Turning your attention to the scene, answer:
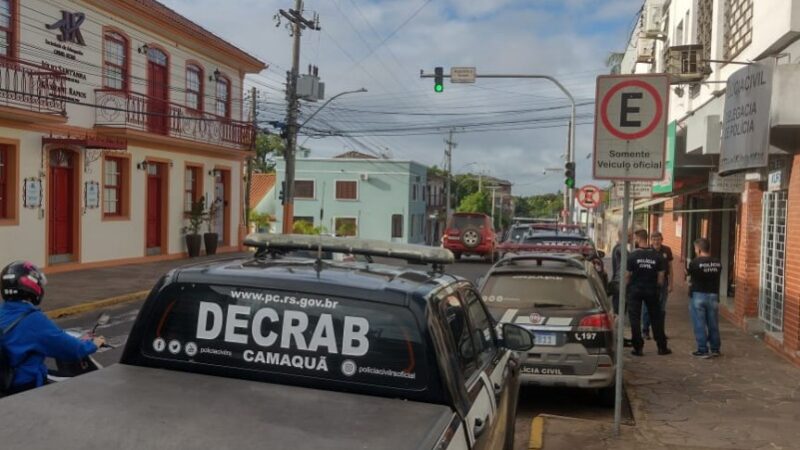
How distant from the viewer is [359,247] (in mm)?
3893

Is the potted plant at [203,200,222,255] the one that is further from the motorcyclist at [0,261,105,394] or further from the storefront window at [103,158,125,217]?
the motorcyclist at [0,261,105,394]

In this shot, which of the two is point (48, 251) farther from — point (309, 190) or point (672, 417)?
point (309, 190)

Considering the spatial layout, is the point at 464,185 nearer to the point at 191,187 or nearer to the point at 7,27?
the point at 191,187

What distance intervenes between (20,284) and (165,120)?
779 inches

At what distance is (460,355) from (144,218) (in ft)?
67.4

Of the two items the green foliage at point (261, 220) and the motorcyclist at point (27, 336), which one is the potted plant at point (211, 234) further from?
the motorcyclist at point (27, 336)

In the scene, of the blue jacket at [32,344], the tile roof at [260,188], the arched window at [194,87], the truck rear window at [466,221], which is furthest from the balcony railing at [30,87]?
the tile roof at [260,188]

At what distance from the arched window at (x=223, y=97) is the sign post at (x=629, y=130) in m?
22.0

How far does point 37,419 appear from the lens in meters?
2.58

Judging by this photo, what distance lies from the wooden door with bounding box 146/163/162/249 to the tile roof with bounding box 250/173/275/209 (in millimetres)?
32989

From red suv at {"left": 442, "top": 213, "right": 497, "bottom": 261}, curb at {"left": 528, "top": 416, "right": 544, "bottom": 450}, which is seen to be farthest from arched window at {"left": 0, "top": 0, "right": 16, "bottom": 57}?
red suv at {"left": 442, "top": 213, "right": 497, "bottom": 261}

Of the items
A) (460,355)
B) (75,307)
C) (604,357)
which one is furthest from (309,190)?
(460,355)

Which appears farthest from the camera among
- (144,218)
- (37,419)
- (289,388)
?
(144,218)

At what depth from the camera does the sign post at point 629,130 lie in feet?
19.9
